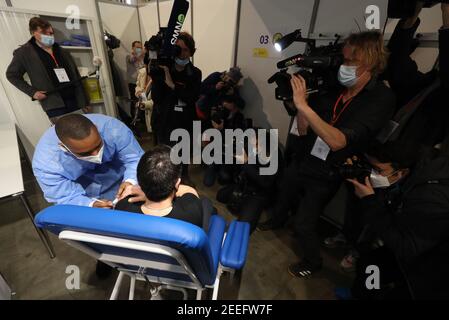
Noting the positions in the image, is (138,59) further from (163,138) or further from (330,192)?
(330,192)

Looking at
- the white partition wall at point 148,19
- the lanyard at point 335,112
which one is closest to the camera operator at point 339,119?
the lanyard at point 335,112

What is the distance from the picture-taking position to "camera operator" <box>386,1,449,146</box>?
43.4 inches

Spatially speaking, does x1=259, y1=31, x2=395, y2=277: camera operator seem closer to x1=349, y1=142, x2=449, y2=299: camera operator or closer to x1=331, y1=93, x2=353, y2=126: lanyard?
x1=331, y1=93, x2=353, y2=126: lanyard

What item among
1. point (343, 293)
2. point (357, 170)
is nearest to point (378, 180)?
point (357, 170)

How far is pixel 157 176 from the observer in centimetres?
78

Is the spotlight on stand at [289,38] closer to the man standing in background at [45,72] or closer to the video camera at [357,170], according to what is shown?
the video camera at [357,170]

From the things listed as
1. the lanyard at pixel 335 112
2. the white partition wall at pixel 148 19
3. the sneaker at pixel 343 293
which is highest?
the white partition wall at pixel 148 19

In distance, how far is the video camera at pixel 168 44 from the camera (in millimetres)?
1562

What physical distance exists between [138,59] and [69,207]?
361cm

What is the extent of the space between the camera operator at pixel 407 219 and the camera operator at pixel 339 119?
160 mm

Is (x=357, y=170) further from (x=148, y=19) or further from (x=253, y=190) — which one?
(x=148, y=19)

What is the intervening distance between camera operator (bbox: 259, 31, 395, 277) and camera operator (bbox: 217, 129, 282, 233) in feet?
1.37

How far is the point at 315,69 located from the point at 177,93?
4.23 ft
